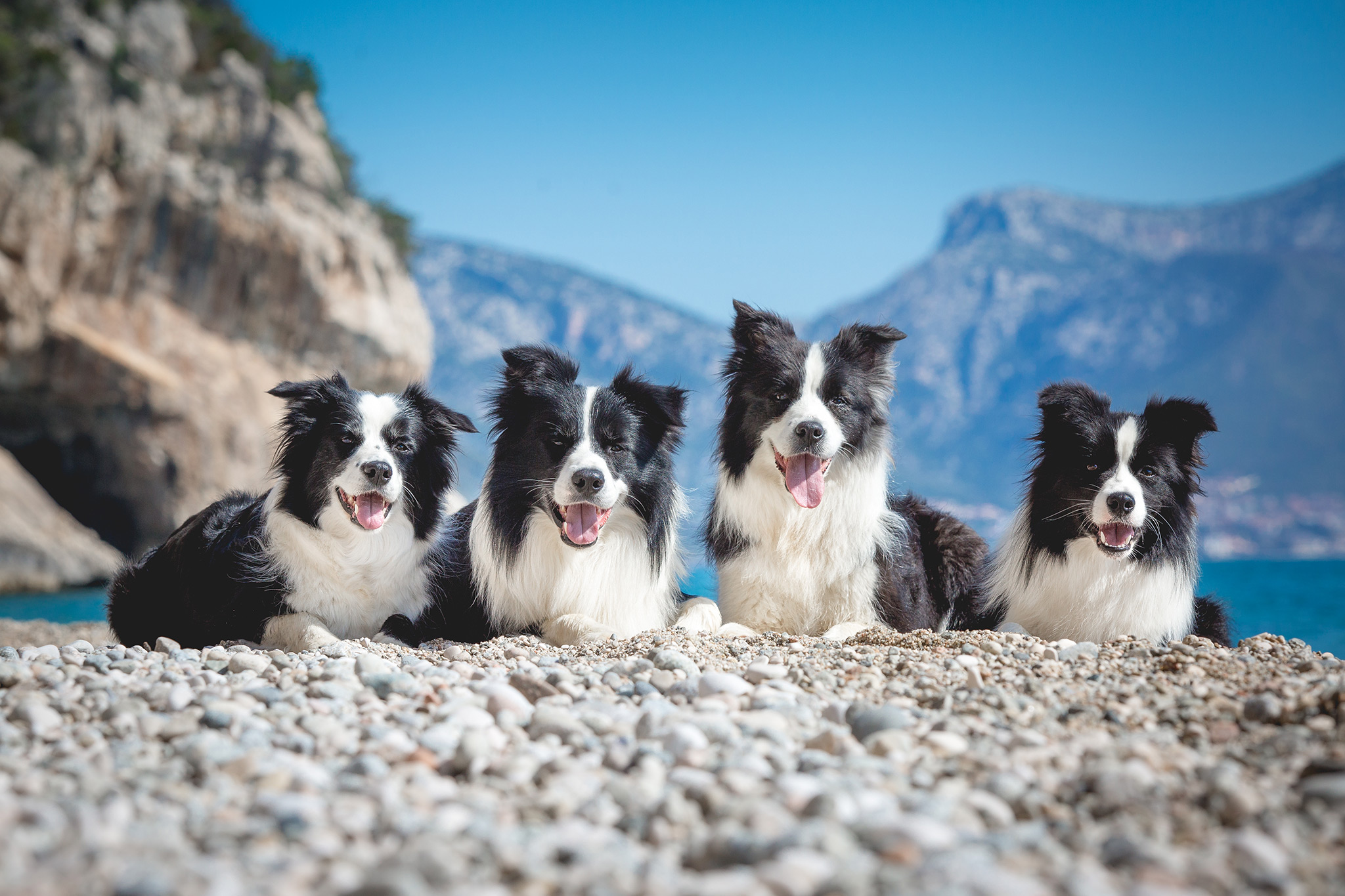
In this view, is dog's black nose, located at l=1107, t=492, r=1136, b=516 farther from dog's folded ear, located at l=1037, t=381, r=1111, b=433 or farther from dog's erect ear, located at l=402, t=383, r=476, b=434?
dog's erect ear, located at l=402, t=383, r=476, b=434

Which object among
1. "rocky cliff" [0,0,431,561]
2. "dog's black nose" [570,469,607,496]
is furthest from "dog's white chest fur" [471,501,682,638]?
"rocky cliff" [0,0,431,561]

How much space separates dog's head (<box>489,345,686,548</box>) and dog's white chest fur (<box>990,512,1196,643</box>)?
2009mm

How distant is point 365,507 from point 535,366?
1095 millimetres

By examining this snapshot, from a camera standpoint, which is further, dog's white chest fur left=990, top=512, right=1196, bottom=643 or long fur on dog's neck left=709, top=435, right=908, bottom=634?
long fur on dog's neck left=709, top=435, right=908, bottom=634

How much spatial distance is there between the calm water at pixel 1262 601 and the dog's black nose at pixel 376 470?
1.82 m

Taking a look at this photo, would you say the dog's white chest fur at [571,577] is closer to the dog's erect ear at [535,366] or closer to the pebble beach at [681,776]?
the dog's erect ear at [535,366]

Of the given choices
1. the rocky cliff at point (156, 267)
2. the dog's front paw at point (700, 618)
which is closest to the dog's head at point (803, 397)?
the dog's front paw at point (700, 618)

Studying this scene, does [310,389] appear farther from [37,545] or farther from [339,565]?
[37,545]

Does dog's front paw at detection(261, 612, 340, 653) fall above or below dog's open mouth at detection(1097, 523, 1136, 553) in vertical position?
below

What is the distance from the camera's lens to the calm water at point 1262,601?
1195 cm

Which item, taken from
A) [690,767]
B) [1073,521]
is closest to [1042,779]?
[690,767]

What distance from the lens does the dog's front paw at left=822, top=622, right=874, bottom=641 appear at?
4.75m

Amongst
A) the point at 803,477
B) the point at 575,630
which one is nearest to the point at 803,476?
the point at 803,477

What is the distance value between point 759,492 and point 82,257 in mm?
22779
